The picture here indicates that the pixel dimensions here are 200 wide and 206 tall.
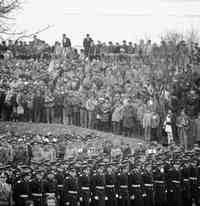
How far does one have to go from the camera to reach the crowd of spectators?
13.9m

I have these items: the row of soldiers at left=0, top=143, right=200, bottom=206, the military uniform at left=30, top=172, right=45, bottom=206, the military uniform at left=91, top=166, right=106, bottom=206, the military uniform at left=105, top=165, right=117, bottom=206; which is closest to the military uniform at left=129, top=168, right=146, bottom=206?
the row of soldiers at left=0, top=143, right=200, bottom=206

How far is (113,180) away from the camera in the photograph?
12633 millimetres

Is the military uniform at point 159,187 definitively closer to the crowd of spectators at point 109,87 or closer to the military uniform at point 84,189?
the crowd of spectators at point 109,87

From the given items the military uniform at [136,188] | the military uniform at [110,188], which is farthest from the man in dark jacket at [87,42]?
the military uniform at [136,188]

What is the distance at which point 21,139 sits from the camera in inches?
524

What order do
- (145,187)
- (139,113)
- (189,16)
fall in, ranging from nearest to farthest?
(145,187) < (189,16) < (139,113)

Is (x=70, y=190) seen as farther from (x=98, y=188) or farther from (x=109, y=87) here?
(x=109, y=87)

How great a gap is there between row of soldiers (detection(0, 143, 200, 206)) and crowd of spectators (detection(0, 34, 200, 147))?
39.2 inches

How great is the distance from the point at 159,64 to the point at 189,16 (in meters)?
1.59

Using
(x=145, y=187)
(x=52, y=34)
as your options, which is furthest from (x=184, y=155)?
(x=52, y=34)

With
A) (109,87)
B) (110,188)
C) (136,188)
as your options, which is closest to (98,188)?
(110,188)

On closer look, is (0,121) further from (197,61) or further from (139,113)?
(197,61)

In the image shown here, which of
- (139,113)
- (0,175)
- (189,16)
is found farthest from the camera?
(139,113)

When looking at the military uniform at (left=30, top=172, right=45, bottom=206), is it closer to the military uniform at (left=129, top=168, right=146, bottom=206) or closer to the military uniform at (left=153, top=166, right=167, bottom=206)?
the military uniform at (left=129, top=168, right=146, bottom=206)
